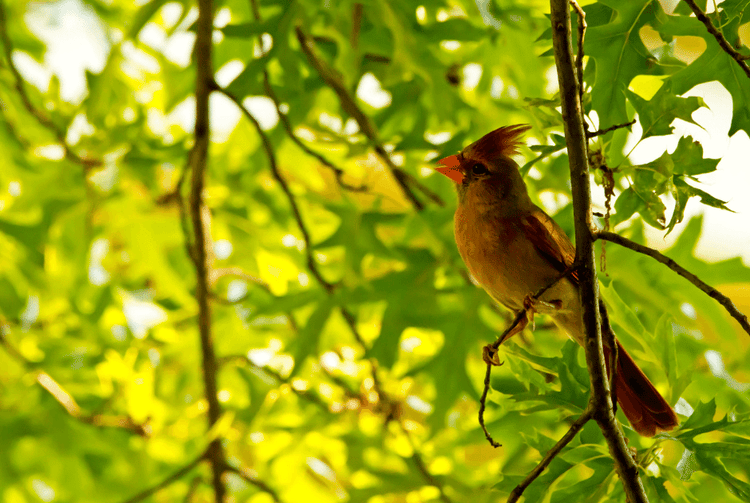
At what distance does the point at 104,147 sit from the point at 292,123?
737mm

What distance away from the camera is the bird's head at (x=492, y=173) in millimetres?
1309

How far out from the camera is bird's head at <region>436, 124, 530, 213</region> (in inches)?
51.5

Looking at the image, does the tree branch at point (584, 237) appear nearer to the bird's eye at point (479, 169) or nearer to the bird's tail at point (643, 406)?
the bird's tail at point (643, 406)

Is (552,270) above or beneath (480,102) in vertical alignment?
beneath

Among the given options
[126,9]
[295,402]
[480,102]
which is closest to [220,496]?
[295,402]

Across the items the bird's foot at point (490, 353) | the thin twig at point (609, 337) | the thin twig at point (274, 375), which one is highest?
the thin twig at point (609, 337)

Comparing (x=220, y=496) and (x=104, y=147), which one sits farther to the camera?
(x=104, y=147)

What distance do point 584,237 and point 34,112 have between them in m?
2.28

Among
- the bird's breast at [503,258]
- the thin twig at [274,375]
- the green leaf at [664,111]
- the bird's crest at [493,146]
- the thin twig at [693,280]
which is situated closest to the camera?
the thin twig at [693,280]

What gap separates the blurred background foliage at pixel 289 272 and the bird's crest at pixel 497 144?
27cm

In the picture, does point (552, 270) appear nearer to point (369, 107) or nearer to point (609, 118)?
point (609, 118)

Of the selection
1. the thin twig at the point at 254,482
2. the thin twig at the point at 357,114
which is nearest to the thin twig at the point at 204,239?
the thin twig at the point at 254,482

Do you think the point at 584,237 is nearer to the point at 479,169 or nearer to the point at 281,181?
the point at 479,169

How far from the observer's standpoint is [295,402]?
3.03 m
